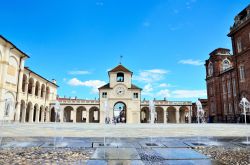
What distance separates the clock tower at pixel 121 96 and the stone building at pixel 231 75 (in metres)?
15.7

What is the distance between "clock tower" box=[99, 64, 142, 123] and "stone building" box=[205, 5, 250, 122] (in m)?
15.7

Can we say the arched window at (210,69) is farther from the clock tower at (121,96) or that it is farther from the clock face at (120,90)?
the clock face at (120,90)

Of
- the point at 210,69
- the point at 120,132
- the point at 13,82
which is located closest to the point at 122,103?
the point at 210,69

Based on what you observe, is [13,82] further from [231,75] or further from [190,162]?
[231,75]

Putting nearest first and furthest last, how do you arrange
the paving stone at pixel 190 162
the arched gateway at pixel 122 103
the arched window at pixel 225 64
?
the paving stone at pixel 190 162
the arched window at pixel 225 64
the arched gateway at pixel 122 103

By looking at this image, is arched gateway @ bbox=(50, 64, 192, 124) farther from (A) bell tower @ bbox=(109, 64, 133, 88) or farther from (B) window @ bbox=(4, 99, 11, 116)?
(B) window @ bbox=(4, 99, 11, 116)

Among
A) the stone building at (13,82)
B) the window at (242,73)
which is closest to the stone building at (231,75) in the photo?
the window at (242,73)

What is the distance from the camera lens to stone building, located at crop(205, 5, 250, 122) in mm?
33406

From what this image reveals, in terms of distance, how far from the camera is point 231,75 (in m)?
38.4

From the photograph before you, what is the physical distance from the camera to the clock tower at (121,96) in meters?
47.4

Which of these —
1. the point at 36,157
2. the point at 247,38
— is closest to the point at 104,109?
the point at 247,38

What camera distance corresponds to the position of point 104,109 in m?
47.6

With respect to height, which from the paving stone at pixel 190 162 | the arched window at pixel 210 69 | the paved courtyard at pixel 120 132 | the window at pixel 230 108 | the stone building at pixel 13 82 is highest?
the arched window at pixel 210 69

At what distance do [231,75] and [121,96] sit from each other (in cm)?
2227
